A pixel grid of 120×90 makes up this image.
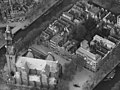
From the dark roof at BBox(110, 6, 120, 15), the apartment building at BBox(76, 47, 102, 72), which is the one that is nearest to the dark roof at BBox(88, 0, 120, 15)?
the dark roof at BBox(110, 6, 120, 15)

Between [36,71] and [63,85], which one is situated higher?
[36,71]

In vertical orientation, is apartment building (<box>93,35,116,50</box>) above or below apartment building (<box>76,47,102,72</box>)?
above

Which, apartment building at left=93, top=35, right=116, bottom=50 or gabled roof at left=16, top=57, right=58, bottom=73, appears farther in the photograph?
apartment building at left=93, top=35, right=116, bottom=50

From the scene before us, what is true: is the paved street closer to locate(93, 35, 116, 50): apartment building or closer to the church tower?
locate(93, 35, 116, 50): apartment building

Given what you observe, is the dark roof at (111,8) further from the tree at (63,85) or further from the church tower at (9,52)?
the church tower at (9,52)

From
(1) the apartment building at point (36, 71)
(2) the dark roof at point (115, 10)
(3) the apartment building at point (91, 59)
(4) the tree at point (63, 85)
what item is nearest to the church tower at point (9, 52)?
(1) the apartment building at point (36, 71)

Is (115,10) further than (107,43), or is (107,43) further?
(115,10)

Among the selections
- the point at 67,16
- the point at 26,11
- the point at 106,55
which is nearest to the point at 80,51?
the point at 106,55

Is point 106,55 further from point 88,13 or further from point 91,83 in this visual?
point 88,13

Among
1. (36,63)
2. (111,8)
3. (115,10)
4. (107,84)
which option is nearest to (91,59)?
(107,84)

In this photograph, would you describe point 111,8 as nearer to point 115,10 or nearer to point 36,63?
point 115,10

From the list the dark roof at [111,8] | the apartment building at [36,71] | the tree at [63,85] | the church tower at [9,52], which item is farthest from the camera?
the dark roof at [111,8]
